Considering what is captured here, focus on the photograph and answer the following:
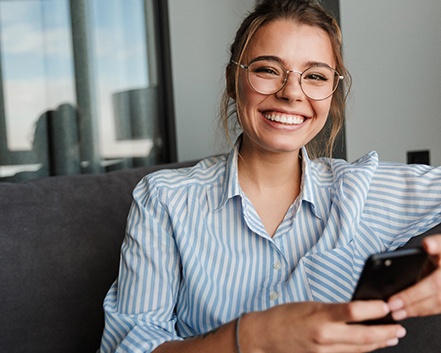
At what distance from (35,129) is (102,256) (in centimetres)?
104

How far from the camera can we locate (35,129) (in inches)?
93.8

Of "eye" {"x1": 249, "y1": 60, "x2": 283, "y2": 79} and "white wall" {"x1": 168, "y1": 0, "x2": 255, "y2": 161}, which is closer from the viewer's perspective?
"eye" {"x1": 249, "y1": 60, "x2": 283, "y2": 79}

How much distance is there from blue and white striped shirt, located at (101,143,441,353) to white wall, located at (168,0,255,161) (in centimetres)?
151

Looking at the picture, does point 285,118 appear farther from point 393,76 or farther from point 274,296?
point 393,76

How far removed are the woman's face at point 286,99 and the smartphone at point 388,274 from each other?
475mm

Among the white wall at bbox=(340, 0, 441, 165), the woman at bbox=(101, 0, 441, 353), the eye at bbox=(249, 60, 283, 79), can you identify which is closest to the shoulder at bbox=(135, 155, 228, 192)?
the woman at bbox=(101, 0, 441, 353)

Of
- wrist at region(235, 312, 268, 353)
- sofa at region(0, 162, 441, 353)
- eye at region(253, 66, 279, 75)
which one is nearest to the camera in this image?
wrist at region(235, 312, 268, 353)

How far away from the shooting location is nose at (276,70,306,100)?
1.24 meters

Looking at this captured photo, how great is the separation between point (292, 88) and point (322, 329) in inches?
22.4

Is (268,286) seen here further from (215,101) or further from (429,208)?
(215,101)

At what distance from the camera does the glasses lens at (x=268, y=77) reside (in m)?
1.26

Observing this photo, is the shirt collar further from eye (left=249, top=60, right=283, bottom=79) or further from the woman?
eye (left=249, top=60, right=283, bottom=79)

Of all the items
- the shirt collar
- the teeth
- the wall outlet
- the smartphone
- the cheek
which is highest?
the cheek

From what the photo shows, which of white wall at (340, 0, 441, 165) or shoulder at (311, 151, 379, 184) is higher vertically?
white wall at (340, 0, 441, 165)
